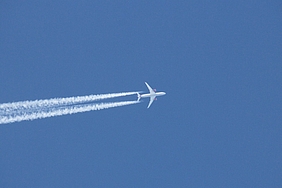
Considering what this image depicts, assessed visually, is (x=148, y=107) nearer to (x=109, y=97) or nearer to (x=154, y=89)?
(x=154, y=89)

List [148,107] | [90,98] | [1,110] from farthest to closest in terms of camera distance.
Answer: [148,107], [90,98], [1,110]

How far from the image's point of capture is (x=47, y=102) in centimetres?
4884

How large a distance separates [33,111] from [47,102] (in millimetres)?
2853

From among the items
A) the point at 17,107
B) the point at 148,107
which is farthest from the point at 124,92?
the point at 17,107

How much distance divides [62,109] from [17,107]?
17.8 ft

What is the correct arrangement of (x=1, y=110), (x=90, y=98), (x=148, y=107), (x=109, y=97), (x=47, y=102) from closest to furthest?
(x=1, y=110)
(x=47, y=102)
(x=90, y=98)
(x=109, y=97)
(x=148, y=107)

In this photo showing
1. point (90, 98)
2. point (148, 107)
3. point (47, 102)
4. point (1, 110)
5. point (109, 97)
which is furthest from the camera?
point (148, 107)

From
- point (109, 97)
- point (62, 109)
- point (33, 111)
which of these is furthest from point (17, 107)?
point (109, 97)

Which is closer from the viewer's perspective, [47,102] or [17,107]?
[17,107]

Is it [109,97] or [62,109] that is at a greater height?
[109,97]

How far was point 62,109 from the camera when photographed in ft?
161

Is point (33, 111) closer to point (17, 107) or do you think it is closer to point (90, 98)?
point (17, 107)

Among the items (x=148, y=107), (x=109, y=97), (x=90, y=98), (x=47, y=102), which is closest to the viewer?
(x=47, y=102)


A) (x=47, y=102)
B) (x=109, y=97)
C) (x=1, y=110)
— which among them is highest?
(x=109, y=97)
